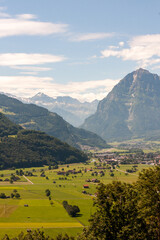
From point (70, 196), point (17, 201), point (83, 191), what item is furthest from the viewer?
point (83, 191)

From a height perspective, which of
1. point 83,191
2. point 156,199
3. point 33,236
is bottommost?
point 83,191

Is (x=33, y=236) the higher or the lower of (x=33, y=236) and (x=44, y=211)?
the higher

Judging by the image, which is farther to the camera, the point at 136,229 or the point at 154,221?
the point at 154,221

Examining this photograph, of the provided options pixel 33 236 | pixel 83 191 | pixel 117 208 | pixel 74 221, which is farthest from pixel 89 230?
pixel 83 191

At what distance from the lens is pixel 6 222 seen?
129 m

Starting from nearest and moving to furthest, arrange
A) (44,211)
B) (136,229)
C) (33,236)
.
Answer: (136,229) → (33,236) → (44,211)

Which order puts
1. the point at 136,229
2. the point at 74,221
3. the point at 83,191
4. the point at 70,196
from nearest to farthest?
the point at 136,229
the point at 74,221
the point at 70,196
the point at 83,191

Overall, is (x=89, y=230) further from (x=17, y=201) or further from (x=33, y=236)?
(x=17, y=201)

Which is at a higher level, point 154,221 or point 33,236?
point 154,221

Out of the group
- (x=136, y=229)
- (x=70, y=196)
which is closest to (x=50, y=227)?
(x=70, y=196)

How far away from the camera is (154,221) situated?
6216cm

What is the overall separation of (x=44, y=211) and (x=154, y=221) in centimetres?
9663

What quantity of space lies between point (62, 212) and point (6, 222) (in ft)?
99.8

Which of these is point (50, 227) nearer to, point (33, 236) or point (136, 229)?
point (33, 236)
